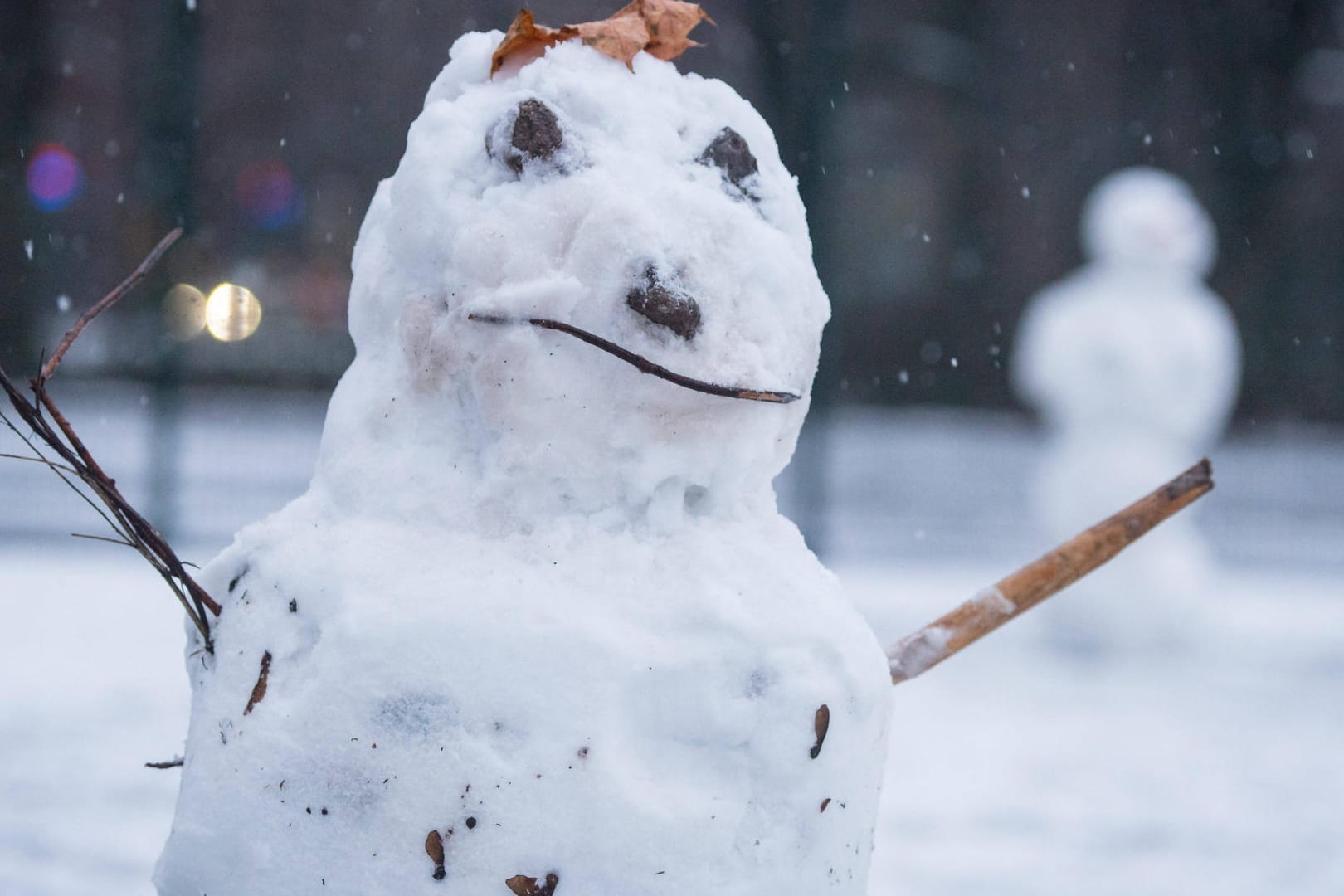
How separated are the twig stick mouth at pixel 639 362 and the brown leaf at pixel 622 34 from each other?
1.09 ft

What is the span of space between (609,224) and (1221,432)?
14087mm

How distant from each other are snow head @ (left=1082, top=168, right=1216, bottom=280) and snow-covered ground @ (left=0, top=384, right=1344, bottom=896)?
161cm

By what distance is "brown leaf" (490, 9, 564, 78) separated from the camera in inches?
56.3

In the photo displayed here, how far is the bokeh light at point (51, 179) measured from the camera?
12070mm

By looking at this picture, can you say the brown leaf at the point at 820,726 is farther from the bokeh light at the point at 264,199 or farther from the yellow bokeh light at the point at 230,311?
the bokeh light at the point at 264,199

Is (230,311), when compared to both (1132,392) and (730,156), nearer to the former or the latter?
(730,156)

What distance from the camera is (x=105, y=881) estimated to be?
9.37 feet

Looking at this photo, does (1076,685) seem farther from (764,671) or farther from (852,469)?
(852,469)

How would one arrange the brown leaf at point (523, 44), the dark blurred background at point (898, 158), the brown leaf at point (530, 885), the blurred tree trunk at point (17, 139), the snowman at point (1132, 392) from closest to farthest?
the brown leaf at point (530, 885)
the brown leaf at point (523, 44)
the snowman at point (1132, 392)
the blurred tree trunk at point (17, 139)
the dark blurred background at point (898, 158)

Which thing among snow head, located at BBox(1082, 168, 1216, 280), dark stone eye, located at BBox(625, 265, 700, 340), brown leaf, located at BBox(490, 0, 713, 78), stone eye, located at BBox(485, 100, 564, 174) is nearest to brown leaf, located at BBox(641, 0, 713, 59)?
brown leaf, located at BBox(490, 0, 713, 78)

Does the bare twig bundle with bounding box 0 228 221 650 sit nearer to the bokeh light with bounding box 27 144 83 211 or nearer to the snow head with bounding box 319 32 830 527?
the snow head with bounding box 319 32 830 527

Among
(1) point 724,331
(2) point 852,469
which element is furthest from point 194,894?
(2) point 852,469

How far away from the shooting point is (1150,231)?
5.95m

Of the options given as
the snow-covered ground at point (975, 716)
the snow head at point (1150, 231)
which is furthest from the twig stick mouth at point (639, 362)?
the snow head at point (1150, 231)
